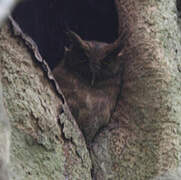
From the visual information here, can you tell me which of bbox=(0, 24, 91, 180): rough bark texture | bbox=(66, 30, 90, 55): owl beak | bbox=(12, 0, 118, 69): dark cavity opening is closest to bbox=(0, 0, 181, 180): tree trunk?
bbox=(0, 24, 91, 180): rough bark texture

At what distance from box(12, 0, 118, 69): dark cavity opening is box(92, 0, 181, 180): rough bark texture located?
53 centimetres

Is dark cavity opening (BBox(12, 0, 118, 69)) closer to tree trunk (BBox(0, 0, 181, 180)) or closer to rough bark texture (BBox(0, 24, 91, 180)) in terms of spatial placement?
tree trunk (BBox(0, 0, 181, 180))

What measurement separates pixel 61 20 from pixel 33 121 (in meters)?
1.29

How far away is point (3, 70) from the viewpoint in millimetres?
1586

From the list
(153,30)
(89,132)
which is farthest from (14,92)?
(153,30)

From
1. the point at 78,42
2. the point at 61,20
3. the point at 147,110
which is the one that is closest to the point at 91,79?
the point at 78,42

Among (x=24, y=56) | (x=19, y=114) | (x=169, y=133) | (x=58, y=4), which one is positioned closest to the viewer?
(x=19, y=114)

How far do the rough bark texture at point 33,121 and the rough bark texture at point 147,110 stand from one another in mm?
350

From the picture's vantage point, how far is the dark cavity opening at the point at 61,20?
9.12 ft

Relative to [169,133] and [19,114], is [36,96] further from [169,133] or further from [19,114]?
[169,133]

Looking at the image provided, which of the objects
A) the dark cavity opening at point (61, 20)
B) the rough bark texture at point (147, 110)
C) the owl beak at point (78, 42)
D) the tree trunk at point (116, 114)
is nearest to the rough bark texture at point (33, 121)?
the tree trunk at point (116, 114)

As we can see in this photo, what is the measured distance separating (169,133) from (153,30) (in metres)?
0.53

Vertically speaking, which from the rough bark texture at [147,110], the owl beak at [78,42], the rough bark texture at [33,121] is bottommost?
the rough bark texture at [147,110]

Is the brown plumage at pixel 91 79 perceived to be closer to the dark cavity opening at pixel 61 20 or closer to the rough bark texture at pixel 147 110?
the rough bark texture at pixel 147 110
